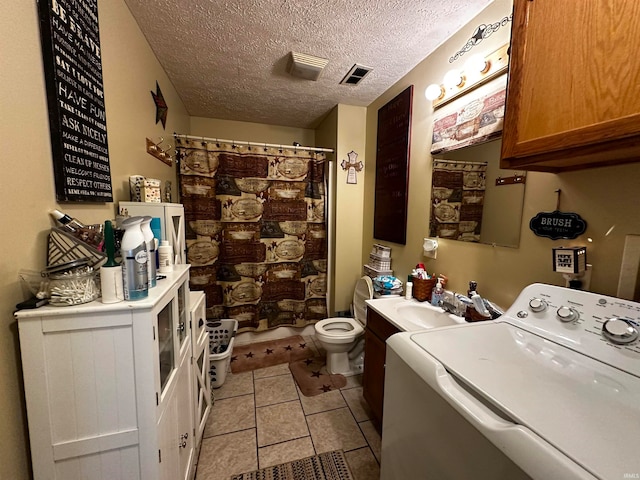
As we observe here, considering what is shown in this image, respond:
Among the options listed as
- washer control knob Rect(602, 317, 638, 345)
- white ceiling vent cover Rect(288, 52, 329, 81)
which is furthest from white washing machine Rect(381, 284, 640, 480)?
white ceiling vent cover Rect(288, 52, 329, 81)

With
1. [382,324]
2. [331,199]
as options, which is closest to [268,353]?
[382,324]

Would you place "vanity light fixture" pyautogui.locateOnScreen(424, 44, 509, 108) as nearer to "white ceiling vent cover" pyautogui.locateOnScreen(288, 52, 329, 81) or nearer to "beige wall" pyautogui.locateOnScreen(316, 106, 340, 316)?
"white ceiling vent cover" pyautogui.locateOnScreen(288, 52, 329, 81)

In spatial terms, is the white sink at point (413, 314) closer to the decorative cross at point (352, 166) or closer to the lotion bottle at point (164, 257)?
the lotion bottle at point (164, 257)

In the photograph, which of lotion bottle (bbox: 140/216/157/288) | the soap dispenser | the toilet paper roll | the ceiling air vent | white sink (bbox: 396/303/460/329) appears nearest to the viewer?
the toilet paper roll

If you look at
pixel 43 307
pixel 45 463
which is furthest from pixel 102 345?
pixel 45 463

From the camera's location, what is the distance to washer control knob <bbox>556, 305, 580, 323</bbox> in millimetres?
813

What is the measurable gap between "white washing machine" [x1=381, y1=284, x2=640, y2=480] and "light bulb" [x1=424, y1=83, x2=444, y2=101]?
1.27 meters

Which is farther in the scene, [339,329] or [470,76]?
[339,329]

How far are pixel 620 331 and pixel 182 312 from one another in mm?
1582

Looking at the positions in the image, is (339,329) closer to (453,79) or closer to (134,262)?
(134,262)

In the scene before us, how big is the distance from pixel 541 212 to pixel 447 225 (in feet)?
1.70

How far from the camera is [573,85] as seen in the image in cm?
72

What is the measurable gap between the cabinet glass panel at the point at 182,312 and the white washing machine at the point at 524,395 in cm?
91

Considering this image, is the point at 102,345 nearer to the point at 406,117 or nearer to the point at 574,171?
the point at 574,171
